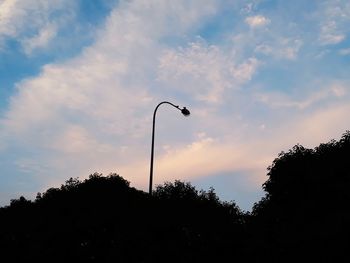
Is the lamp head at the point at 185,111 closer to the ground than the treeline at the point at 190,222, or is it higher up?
higher up

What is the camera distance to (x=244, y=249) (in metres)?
29.6

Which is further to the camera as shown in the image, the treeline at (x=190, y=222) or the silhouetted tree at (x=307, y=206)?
the treeline at (x=190, y=222)

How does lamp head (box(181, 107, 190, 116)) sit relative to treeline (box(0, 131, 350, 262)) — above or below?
above

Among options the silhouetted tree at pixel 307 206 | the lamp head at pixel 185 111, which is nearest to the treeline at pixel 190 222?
the silhouetted tree at pixel 307 206

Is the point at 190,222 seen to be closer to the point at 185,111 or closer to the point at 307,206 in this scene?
the point at 307,206

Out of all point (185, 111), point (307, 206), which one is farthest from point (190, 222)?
point (185, 111)

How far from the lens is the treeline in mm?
27234

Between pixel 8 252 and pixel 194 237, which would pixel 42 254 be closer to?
pixel 8 252

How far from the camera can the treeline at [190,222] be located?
27.2 m

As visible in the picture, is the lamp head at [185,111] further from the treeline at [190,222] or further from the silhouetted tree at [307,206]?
the silhouetted tree at [307,206]

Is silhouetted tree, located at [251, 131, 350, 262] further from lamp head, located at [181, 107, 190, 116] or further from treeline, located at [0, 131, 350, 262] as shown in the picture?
lamp head, located at [181, 107, 190, 116]

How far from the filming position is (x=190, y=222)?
4431cm

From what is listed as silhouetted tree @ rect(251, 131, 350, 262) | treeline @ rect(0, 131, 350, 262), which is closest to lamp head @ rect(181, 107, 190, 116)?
treeline @ rect(0, 131, 350, 262)

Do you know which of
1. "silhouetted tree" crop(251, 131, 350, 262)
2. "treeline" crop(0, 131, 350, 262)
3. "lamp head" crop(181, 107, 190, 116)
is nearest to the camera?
"silhouetted tree" crop(251, 131, 350, 262)
